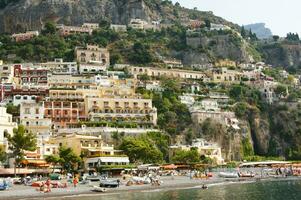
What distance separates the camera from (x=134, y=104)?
10419 centimetres

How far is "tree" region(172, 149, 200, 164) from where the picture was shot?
89.9 m

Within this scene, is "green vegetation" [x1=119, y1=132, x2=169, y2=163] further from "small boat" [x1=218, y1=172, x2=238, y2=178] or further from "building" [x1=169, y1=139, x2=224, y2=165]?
"small boat" [x1=218, y1=172, x2=238, y2=178]

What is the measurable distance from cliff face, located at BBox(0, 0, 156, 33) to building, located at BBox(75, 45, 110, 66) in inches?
1272

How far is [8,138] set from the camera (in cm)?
6956

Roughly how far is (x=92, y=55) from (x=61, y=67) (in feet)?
43.6

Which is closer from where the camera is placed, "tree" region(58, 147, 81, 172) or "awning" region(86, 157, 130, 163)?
"tree" region(58, 147, 81, 172)

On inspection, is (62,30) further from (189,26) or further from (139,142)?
(139,142)

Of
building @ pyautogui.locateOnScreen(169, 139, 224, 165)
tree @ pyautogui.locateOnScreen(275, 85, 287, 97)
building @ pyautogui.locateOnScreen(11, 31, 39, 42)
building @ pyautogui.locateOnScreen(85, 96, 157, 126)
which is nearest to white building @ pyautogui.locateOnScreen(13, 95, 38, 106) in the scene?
building @ pyautogui.locateOnScreen(85, 96, 157, 126)

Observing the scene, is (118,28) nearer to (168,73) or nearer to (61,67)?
(168,73)

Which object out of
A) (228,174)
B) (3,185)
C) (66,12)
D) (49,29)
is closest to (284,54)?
(66,12)

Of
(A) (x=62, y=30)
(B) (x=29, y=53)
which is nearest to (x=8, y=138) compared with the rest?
(B) (x=29, y=53)

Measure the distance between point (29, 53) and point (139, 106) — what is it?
40.5 meters

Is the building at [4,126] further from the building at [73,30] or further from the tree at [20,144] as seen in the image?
the building at [73,30]

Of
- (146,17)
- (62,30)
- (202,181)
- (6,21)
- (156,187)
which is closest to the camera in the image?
(156,187)
